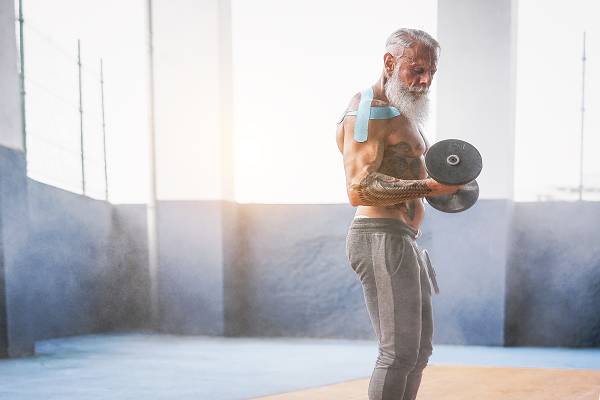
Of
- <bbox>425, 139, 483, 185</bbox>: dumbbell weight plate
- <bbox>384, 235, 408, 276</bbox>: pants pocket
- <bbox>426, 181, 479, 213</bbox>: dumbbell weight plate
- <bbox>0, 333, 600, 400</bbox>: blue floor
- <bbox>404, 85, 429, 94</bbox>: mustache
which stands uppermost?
<bbox>404, 85, 429, 94</bbox>: mustache

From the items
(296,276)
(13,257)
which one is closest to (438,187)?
(13,257)

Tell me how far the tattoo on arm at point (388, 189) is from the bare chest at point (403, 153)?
8cm

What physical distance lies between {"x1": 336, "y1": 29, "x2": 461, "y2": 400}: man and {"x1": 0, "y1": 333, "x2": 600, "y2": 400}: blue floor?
1723 millimetres

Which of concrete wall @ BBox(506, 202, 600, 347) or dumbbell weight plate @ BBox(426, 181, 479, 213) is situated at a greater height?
dumbbell weight plate @ BBox(426, 181, 479, 213)

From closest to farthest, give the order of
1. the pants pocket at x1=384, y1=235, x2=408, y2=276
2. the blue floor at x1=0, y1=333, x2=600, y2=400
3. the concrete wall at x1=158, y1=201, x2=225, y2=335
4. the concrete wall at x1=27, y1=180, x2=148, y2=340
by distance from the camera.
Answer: the pants pocket at x1=384, y1=235, x2=408, y2=276, the blue floor at x1=0, y1=333, x2=600, y2=400, the concrete wall at x1=27, y1=180, x2=148, y2=340, the concrete wall at x1=158, y1=201, x2=225, y2=335

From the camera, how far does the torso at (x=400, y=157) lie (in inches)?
61.0

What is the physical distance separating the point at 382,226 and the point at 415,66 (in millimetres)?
425

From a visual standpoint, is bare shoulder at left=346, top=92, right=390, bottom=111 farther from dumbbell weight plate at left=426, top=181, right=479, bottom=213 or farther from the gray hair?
dumbbell weight plate at left=426, top=181, right=479, bottom=213

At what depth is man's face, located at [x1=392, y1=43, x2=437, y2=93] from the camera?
1.52 m

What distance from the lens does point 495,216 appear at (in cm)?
481

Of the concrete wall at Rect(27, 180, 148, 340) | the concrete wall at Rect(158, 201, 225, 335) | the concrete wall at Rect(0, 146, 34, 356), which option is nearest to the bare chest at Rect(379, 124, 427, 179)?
the concrete wall at Rect(0, 146, 34, 356)

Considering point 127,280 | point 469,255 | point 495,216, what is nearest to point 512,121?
point 495,216

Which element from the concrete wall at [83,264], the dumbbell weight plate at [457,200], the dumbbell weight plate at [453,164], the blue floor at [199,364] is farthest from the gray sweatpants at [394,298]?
the concrete wall at [83,264]

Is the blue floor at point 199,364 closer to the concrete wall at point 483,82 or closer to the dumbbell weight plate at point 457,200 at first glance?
the concrete wall at point 483,82
